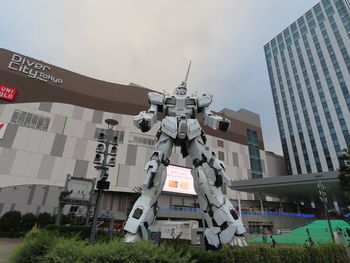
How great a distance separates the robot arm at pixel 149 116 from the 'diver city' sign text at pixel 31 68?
102 feet

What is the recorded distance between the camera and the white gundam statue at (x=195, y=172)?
604 centimetres

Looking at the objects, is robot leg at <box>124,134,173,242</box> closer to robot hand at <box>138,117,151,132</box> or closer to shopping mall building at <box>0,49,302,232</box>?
robot hand at <box>138,117,151,132</box>

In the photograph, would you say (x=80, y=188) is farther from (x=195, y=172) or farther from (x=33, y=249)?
(x=195, y=172)

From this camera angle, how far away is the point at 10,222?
2152 cm

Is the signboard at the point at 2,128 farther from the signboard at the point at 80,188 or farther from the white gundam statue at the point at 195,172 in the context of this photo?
the white gundam statue at the point at 195,172

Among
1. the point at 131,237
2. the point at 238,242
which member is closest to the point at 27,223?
the point at 131,237

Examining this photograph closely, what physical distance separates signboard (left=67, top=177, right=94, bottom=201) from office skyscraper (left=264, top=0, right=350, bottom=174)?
55.6m

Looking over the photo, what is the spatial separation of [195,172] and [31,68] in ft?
116

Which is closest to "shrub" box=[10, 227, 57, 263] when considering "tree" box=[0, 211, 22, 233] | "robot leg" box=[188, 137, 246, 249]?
"robot leg" box=[188, 137, 246, 249]

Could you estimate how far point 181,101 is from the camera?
26.6ft

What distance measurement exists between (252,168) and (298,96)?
31.0 m

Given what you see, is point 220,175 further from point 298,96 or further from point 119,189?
point 298,96

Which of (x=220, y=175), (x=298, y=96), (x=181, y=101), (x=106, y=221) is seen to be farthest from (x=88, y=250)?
(x=298, y=96)

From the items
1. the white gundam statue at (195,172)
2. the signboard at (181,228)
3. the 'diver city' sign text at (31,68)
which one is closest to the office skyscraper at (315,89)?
the signboard at (181,228)
